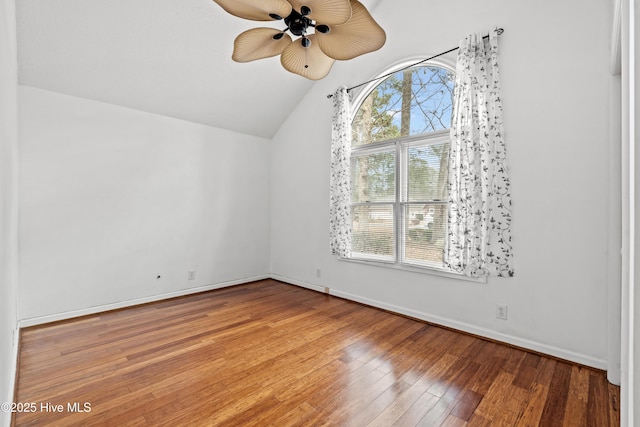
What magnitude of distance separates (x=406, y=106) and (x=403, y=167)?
2.31ft

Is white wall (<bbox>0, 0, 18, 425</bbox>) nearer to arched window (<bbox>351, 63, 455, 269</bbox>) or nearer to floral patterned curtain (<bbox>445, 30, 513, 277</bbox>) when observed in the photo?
floral patterned curtain (<bbox>445, 30, 513, 277</bbox>)

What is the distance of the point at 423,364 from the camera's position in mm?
2281

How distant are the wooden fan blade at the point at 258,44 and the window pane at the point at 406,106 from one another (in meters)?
1.77

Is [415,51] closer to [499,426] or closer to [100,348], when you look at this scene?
[499,426]

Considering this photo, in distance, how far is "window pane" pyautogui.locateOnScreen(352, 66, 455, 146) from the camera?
3.18 meters

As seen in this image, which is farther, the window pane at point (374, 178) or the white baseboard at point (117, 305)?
the window pane at point (374, 178)

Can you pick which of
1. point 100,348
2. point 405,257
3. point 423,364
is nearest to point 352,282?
point 405,257

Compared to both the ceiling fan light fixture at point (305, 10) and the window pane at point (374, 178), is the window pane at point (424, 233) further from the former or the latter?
the ceiling fan light fixture at point (305, 10)

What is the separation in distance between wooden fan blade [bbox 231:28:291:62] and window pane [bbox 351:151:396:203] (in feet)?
6.07

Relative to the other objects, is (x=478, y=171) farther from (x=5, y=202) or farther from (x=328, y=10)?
(x=5, y=202)

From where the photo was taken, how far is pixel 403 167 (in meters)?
3.45

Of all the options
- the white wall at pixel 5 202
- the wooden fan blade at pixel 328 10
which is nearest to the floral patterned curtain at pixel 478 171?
the wooden fan blade at pixel 328 10

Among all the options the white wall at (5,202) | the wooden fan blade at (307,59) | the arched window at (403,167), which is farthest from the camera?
the arched window at (403,167)

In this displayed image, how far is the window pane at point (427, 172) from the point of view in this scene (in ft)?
10.3
